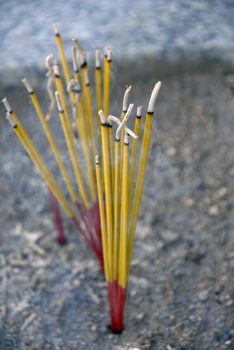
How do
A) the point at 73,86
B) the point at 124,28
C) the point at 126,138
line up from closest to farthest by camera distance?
the point at 126,138
the point at 73,86
the point at 124,28

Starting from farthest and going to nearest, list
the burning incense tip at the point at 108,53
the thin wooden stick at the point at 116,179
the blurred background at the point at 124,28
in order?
1. the blurred background at the point at 124,28
2. the burning incense tip at the point at 108,53
3. the thin wooden stick at the point at 116,179

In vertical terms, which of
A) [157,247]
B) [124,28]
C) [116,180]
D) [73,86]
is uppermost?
[73,86]

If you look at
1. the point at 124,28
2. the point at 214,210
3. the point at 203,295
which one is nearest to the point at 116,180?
the point at 203,295

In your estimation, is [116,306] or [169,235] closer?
[116,306]

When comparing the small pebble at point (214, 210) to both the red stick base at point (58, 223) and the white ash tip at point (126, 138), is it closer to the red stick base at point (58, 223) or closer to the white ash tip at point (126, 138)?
the red stick base at point (58, 223)

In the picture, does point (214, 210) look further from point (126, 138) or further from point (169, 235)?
point (126, 138)

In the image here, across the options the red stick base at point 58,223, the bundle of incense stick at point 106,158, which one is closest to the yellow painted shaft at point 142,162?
the bundle of incense stick at point 106,158
